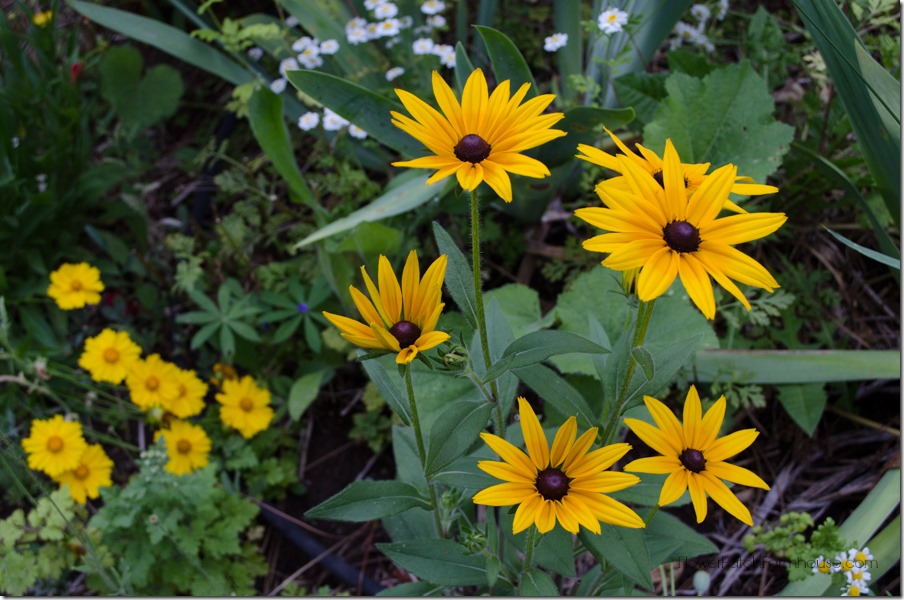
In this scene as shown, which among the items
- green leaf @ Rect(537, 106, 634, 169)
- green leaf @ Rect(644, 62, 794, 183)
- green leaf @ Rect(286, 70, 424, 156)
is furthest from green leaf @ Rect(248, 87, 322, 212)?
green leaf @ Rect(644, 62, 794, 183)

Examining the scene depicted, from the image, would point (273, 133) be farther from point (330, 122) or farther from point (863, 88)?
point (863, 88)

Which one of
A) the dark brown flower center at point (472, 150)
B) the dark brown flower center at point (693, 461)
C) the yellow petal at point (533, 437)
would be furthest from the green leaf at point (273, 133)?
the dark brown flower center at point (693, 461)

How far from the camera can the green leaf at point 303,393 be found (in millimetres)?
2010

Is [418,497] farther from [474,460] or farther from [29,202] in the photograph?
[29,202]

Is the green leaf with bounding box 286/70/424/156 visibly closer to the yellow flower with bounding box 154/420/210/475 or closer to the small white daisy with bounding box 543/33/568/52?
the small white daisy with bounding box 543/33/568/52

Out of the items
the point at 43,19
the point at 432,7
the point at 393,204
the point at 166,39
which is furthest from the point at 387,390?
the point at 43,19

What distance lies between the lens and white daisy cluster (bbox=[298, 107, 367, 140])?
2006 millimetres

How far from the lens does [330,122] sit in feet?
6.66

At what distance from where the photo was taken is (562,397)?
1.21 m

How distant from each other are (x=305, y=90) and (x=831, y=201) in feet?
4.43

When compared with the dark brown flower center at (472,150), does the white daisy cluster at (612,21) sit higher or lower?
higher

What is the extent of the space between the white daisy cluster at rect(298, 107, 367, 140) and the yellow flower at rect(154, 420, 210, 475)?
799 millimetres

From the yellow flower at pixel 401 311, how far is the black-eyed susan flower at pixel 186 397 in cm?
110

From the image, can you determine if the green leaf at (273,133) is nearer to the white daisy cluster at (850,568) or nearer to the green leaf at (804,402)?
the green leaf at (804,402)
